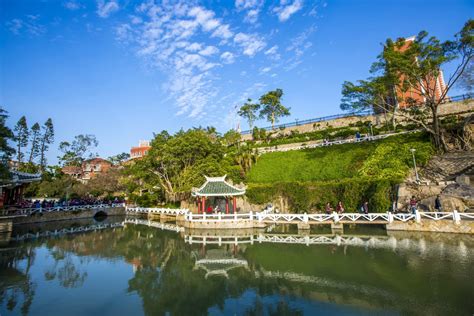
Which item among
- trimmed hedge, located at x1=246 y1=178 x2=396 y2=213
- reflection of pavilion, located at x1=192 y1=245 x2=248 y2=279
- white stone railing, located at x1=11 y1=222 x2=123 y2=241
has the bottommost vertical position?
reflection of pavilion, located at x1=192 y1=245 x2=248 y2=279

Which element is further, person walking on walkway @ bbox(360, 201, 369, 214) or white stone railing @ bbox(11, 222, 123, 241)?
white stone railing @ bbox(11, 222, 123, 241)

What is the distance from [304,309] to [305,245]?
8155 mm

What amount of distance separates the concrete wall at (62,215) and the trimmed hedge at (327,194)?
19.3 metres

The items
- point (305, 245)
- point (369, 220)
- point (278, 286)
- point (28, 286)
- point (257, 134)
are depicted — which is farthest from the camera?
point (257, 134)

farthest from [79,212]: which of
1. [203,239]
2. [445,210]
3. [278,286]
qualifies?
[445,210]

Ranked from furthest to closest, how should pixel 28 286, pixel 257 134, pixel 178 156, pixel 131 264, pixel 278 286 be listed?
pixel 257 134, pixel 178 156, pixel 131 264, pixel 28 286, pixel 278 286

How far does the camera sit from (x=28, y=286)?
10.3 meters

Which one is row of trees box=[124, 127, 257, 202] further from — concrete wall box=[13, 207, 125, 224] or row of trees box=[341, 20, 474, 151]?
row of trees box=[341, 20, 474, 151]

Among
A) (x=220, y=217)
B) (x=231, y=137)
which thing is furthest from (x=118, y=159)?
(x=220, y=217)

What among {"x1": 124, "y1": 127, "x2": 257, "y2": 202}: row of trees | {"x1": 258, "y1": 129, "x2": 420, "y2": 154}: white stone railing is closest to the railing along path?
{"x1": 124, "y1": 127, "x2": 257, "y2": 202}: row of trees

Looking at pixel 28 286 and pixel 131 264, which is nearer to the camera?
pixel 28 286

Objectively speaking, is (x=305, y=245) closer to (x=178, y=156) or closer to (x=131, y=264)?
(x=131, y=264)

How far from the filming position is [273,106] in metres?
51.3

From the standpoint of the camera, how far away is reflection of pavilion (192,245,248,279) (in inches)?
468
